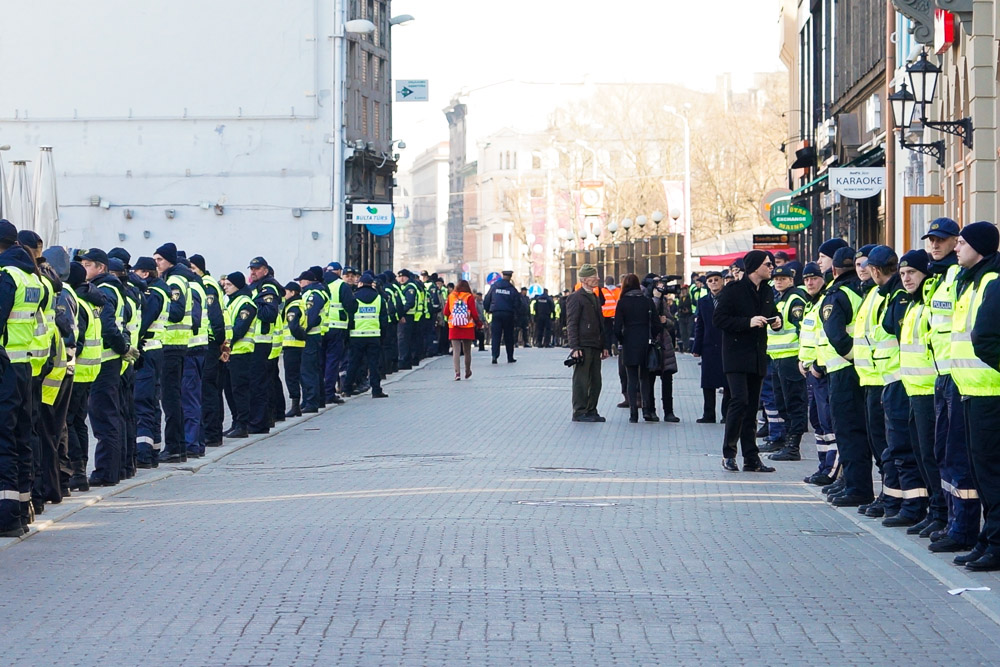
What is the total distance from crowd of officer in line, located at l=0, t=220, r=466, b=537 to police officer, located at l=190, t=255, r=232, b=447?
0.02 meters

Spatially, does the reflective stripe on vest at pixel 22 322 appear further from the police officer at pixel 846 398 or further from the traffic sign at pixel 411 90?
the traffic sign at pixel 411 90

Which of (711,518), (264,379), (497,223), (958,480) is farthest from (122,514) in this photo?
(497,223)

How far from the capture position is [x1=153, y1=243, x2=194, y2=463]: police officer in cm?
1586

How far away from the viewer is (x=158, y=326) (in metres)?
15.7

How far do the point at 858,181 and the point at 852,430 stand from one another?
12.4 m

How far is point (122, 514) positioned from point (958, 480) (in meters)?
5.73

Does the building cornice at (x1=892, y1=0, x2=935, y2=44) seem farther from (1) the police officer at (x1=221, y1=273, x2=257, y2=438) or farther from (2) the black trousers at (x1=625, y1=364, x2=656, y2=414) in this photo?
(1) the police officer at (x1=221, y1=273, x2=257, y2=438)

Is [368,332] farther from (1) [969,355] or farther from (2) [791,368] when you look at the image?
(1) [969,355]

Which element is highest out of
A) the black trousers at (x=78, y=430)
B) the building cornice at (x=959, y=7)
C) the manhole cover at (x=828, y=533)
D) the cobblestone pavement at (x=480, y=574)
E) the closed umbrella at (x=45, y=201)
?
the building cornice at (x=959, y=7)

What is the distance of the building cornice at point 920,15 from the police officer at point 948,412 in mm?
14912

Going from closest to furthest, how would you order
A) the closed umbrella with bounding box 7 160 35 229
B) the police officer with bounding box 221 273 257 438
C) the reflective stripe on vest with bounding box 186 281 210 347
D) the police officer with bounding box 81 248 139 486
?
the police officer with bounding box 81 248 139 486 → the reflective stripe on vest with bounding box 186 281 210 347 → the police officer with bounding box 221 273 257 438 → the closed umbrella with bounding box 7 160 35 229

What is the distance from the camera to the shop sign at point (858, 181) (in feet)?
79.8

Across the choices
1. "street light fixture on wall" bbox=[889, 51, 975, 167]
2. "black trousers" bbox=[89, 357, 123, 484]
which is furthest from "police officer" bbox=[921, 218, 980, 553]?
"street light fixture on wall" bbox=[889, 51, 975, 167]

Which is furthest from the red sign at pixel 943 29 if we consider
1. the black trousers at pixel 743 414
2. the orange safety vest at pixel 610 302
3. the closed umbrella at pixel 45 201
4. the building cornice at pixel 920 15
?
the closed umbrella at pixel 45 201
